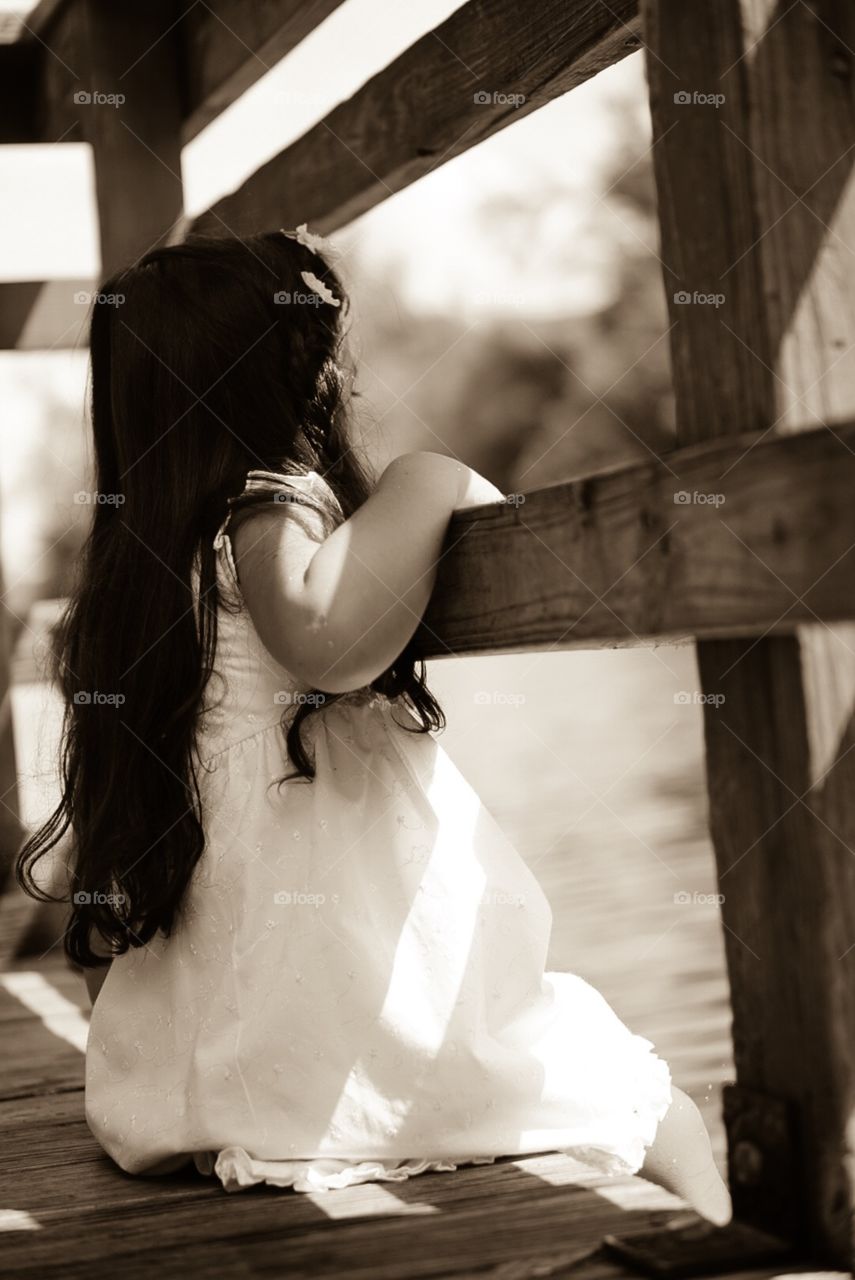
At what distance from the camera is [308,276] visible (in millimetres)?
1793

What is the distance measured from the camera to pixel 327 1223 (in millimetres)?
1408

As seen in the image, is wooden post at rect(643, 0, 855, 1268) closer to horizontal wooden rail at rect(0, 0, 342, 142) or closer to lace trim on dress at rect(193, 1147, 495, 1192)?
lace trim on dress at rect(193, 1147, 495, 1192)

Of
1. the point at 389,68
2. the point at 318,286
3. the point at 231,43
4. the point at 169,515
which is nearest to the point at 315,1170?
the point at 169,515

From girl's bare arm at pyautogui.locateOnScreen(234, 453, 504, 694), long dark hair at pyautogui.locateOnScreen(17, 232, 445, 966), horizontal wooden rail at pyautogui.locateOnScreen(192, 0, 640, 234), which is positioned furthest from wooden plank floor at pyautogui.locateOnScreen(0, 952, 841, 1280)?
horizontal wooden rail at pyautogui.locateOnScreen(192, 0, 640, 234)

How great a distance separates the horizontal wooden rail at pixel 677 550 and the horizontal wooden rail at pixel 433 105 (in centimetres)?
54

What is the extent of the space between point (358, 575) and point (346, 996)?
0.42 meters

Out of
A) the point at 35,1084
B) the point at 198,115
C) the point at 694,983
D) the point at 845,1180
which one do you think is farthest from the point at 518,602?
the point at 694,983

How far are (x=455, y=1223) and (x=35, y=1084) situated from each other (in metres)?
1.01

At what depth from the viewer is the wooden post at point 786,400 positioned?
116 centimetres

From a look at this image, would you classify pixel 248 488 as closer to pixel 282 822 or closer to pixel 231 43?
pixel 282 822

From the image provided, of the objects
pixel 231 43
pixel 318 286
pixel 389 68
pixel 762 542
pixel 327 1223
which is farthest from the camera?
pixel 231 43

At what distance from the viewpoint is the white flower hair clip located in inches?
70.6

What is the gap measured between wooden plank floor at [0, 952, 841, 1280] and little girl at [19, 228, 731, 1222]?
0.04 metres

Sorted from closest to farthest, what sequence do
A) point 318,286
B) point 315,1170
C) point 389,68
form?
point 315,1170 < point 318,286 < point 389,68
